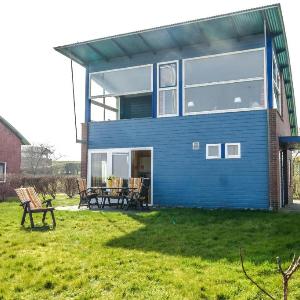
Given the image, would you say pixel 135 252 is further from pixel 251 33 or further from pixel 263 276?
pixel 251 33

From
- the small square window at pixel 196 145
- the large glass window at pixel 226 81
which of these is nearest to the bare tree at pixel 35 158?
the large glass window at pixel 226 81

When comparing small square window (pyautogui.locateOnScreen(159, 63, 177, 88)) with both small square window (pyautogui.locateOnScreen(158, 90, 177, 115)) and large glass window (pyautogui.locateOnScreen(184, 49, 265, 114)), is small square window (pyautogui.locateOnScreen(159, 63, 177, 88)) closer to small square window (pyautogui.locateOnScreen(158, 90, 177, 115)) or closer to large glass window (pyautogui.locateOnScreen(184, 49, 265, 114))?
small square window (pyautogui.locateOnScreen(158, 90, 177, 115))

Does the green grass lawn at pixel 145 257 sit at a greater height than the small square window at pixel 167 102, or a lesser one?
lesser

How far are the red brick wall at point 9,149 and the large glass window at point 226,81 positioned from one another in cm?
1445

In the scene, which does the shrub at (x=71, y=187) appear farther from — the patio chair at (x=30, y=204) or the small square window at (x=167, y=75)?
the patio chair at (x=30, y=204)

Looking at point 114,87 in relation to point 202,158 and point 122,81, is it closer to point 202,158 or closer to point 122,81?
point 122,81

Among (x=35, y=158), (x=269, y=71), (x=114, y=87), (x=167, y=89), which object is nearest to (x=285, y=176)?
(x=269, y=71)

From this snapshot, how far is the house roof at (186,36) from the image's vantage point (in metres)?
10.3

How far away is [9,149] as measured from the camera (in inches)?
882

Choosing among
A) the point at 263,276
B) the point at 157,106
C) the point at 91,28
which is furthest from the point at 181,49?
the point at 263,276

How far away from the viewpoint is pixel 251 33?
1109cm

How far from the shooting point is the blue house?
10.6 metres

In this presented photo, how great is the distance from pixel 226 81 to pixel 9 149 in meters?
16.2

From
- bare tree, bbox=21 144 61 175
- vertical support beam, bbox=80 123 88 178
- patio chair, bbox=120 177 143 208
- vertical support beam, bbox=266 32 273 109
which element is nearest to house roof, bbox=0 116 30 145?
vertical support beam, bbox=80 123 88 178
